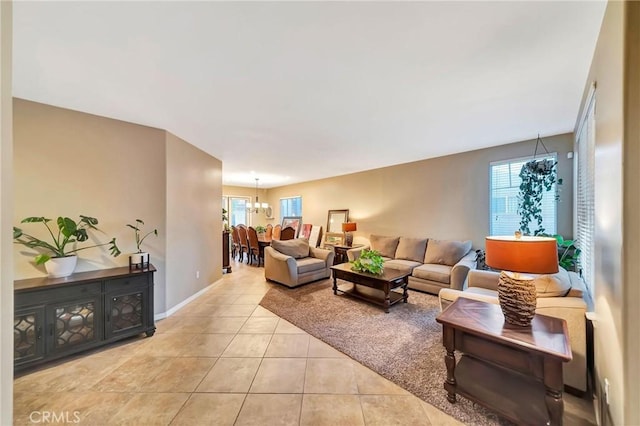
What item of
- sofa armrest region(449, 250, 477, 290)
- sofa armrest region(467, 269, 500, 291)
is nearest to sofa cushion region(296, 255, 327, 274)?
sofa armrest region(449, 250, 477, 290)

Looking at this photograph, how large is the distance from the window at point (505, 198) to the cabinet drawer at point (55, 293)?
584cm

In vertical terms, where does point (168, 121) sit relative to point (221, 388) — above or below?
above

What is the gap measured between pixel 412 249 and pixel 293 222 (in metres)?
4.59

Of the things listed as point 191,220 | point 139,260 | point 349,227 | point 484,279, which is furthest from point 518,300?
point 349,227

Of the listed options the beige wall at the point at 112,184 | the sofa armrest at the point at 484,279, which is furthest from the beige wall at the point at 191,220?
the sofa armrest at the point at 484,279

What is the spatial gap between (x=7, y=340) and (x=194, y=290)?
3.41 metres

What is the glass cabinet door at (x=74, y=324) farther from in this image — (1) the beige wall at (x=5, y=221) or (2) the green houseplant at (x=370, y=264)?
(2) the green houseplant at (x=370, y=264)

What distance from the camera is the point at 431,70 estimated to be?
1881 millimetres

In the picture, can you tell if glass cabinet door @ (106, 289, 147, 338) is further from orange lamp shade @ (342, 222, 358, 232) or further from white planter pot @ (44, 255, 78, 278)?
orange lamp shade @ (342, 222, 358, 232)

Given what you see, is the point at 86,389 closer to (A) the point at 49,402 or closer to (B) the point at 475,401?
(A) the point at 49,402

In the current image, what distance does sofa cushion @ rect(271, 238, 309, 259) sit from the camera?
15.2 ft

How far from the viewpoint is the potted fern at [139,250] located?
9.08ft

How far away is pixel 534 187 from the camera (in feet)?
11.7

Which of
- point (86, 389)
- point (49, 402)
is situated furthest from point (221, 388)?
point (49, 402)
